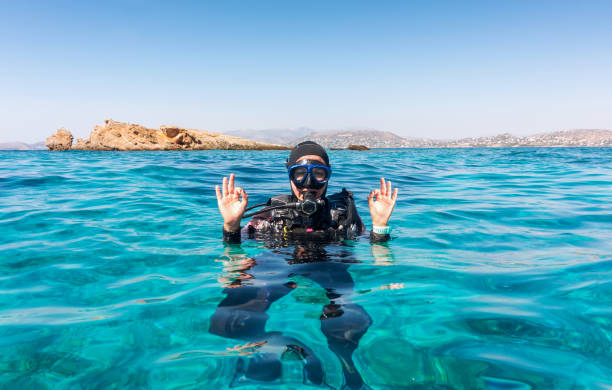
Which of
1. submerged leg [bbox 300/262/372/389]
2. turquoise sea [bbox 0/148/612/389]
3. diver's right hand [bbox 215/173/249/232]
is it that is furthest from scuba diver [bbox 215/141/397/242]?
submerged leg [bbox 300/262/372/389]

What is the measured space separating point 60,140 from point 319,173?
55950 mm

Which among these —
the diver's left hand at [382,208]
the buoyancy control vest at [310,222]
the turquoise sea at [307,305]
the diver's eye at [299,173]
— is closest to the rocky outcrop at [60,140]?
the turquoise sea at [307,305]

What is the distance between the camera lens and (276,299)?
2799mm

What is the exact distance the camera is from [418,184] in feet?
34.6

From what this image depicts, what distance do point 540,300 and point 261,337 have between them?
2290 millimetres

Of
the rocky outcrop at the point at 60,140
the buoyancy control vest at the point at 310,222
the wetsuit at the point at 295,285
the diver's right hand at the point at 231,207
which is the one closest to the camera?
the wetsuit at the point at 295,285

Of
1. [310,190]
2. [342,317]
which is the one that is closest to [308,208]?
[310,190]

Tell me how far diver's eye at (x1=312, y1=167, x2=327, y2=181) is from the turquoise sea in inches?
32.0

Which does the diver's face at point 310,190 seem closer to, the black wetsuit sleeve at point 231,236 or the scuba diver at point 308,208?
the scuba diver at point 308,208

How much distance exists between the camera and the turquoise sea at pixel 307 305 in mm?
1944

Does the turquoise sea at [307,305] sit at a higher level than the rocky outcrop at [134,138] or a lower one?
lower

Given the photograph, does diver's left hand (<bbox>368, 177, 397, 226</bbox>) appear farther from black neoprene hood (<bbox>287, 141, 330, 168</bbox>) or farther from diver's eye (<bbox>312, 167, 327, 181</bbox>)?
black neoprene hood (<bbox>287, 141, 330, 168</bbox>)

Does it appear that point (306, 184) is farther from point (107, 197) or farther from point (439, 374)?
point (107, 197)

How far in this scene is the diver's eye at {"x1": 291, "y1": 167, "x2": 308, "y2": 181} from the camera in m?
3.98
